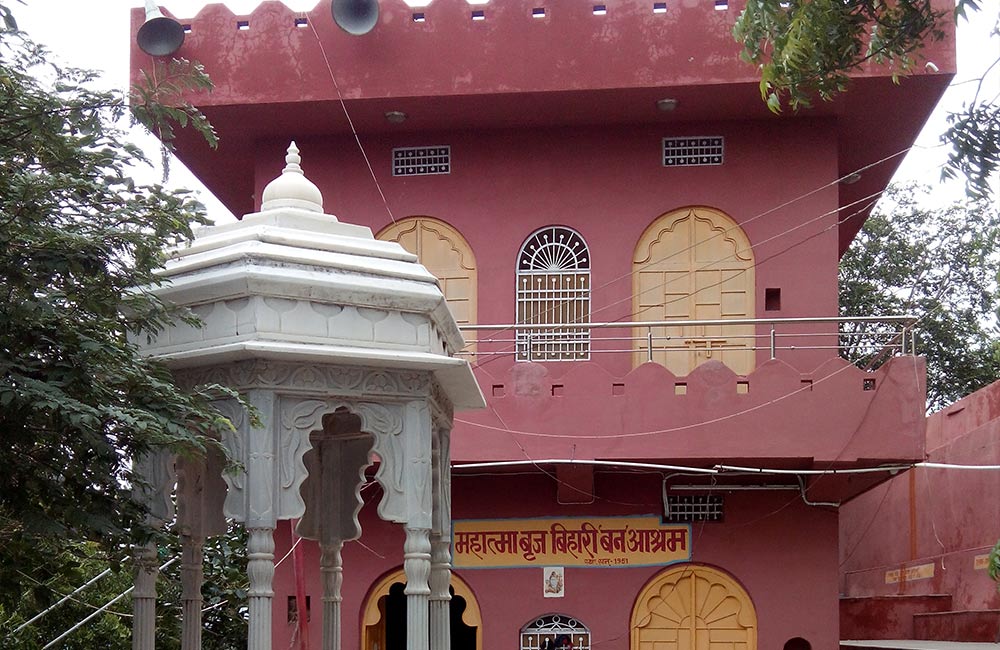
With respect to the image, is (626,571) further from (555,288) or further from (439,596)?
(439,596)

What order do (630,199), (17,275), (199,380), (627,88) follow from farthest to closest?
(630,199) → (627,88) → (199,380) → (17,275)

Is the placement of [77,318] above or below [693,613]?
above

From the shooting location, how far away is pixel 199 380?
7.45m

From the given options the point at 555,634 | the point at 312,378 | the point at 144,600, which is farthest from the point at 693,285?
the point at 144,600

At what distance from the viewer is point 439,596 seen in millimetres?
8406

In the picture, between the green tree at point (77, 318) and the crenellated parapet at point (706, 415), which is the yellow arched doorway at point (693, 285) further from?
the green tree at point (77, 318)

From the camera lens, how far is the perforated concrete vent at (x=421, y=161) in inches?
638

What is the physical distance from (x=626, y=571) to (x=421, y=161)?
4864mm

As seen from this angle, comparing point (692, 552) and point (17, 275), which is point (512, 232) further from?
point (17, 275)

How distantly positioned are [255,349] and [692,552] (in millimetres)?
9143

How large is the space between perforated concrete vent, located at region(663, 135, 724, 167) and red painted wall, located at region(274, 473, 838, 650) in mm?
3328

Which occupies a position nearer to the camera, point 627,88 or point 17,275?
point 17,275

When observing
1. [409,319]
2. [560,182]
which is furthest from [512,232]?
[409,319]

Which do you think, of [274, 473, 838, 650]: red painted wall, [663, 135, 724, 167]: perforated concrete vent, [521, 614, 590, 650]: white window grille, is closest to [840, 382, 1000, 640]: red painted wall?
[274, 473, 838, 650]: red painted wall
